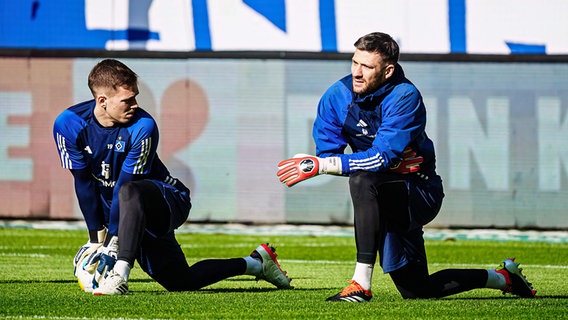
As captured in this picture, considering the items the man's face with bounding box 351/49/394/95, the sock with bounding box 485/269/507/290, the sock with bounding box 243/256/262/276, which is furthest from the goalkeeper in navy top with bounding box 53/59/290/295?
the sock with bounding box 485/269/507/290

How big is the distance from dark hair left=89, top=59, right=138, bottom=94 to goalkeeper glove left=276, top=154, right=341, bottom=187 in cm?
140

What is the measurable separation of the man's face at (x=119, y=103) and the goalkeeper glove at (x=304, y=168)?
4.40 ft

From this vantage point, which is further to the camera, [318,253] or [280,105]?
[280,105]

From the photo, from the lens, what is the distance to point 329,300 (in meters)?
7.42

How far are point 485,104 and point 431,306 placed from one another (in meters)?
10.9

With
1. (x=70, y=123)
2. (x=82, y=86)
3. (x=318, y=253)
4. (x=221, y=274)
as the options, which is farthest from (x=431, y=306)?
(x=82, y=86)

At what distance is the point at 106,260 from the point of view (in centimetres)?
772

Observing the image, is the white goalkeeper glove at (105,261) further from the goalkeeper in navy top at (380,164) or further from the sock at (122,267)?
the goalkeeper in navy top at (380,164)

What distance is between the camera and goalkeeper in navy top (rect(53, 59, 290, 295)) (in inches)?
304

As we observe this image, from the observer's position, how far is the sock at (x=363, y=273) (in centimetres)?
712

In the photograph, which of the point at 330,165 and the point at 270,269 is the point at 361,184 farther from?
the point at 270,269

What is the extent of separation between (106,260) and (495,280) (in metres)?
2.60

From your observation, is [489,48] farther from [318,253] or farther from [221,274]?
[221,274]

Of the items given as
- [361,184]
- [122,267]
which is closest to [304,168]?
[361,184]
